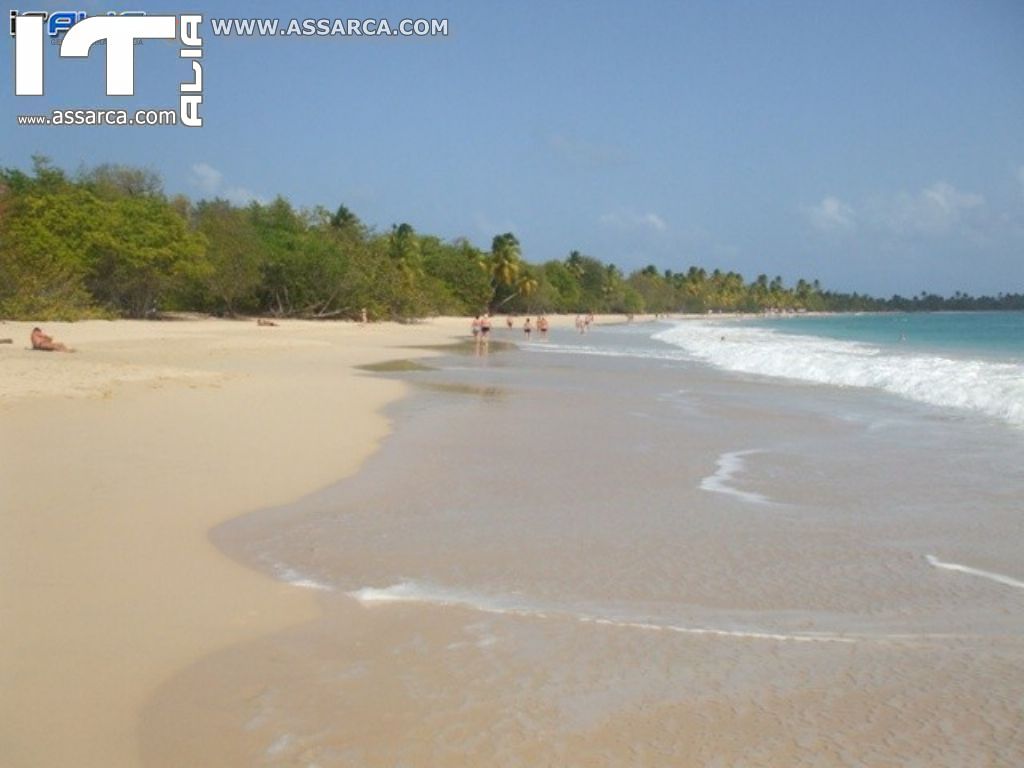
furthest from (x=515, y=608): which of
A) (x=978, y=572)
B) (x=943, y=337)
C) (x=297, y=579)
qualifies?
(x=943, y=337)

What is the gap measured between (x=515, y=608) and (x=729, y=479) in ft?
16.1

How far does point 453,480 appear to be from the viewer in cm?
979

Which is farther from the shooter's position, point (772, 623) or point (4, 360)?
point (4, 360)

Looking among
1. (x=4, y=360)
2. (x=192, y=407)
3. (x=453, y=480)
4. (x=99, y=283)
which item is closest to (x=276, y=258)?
(x=99, y=283)

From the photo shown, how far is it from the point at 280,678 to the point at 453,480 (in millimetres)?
5227

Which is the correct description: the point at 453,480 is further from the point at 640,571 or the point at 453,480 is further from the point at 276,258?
the point at 276,258

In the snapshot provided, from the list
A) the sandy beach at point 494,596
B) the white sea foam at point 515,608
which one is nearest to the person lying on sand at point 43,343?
the sandy beach at point 494,596

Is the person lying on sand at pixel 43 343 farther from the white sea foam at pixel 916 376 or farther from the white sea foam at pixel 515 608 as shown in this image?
the white sea foam at pixel 515 608

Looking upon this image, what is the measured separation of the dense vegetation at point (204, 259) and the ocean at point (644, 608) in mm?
31643

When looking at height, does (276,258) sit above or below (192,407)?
above

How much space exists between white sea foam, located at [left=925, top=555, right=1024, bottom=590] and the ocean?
2 cm

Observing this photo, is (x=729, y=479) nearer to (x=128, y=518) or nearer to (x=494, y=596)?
(x=494, y=596)

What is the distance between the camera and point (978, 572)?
6562 mm

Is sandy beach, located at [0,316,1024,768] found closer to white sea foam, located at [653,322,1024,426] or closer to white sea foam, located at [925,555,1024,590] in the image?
white sea foam, located at [925,555,1024,590]
